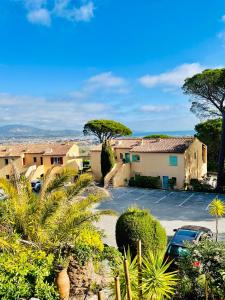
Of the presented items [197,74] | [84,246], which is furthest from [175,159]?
[84,246]

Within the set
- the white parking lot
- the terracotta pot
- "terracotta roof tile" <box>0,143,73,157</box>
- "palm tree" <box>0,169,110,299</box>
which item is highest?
"terracotta roof tile" <box>0,143,73,157</box>

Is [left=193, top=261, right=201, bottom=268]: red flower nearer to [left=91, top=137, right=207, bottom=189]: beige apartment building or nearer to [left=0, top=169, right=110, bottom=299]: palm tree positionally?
[left=0, top=169, right=110, bottom=299]: palm tree

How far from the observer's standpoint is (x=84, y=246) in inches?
429

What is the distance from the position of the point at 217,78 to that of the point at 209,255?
23614mm

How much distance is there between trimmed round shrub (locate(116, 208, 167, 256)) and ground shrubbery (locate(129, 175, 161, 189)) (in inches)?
765

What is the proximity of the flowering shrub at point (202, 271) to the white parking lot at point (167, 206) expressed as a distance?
8915 mm

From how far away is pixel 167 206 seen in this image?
25.9 meters

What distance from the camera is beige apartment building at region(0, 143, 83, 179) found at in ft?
133

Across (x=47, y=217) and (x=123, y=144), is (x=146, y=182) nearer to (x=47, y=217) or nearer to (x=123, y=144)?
(x=123, y=144)

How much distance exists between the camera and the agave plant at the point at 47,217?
1081cm

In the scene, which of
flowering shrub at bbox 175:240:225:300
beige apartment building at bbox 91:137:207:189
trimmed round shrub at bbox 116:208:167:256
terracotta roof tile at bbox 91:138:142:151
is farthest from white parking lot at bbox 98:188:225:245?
flowering shrub at bbox 175:240:225:300

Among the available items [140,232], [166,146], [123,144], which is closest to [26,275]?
[140,232]

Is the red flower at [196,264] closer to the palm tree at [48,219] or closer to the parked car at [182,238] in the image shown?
the parked car at [182,238]

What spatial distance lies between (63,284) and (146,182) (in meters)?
24.9
